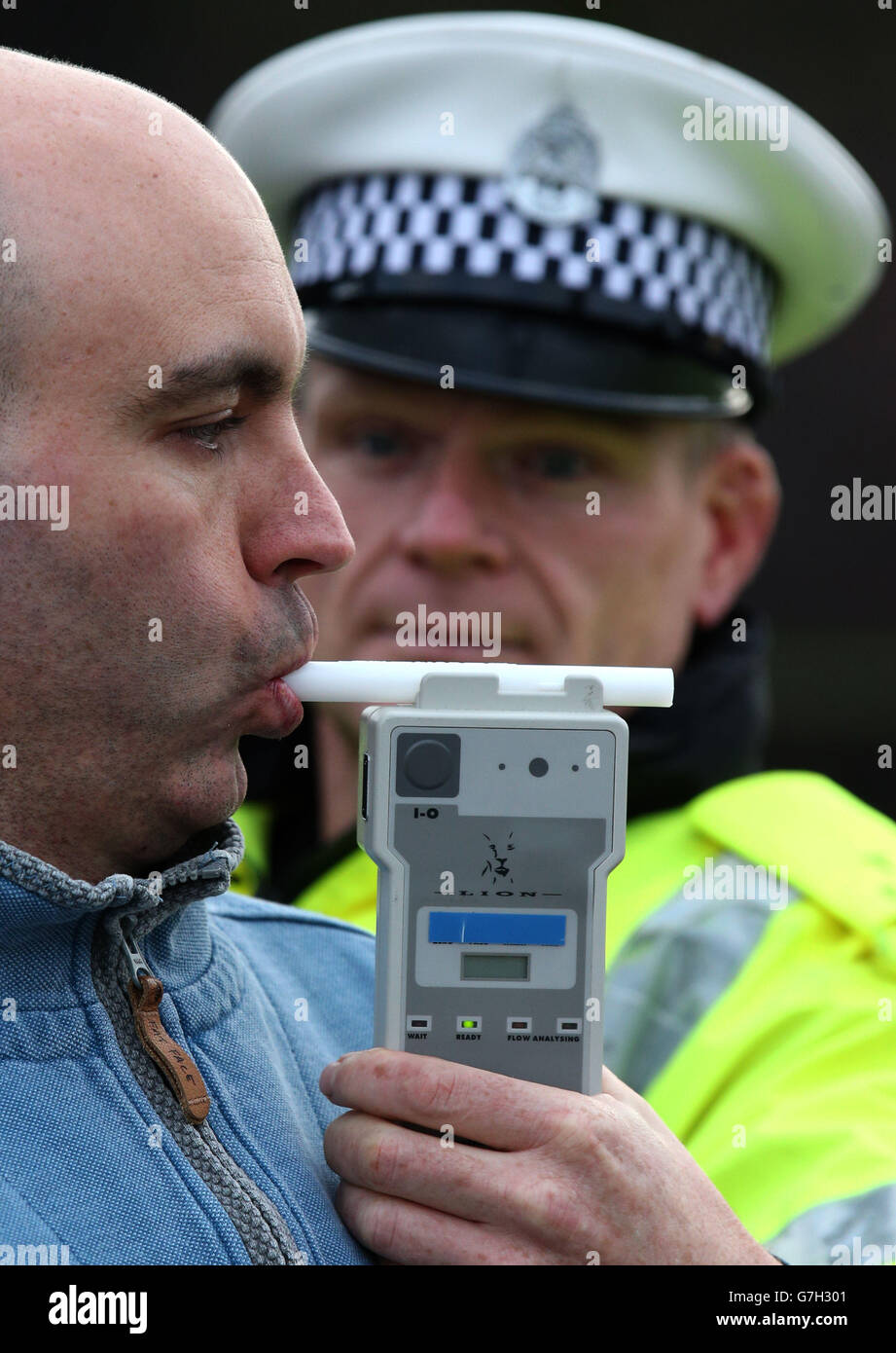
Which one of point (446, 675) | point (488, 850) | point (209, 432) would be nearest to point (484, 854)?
point (488, 850)

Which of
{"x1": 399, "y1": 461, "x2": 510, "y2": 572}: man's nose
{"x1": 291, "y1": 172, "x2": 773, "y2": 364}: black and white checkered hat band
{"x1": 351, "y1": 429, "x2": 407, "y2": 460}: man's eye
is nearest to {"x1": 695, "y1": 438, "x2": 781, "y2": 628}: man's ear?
{"x1": 291, "y1": 172, "x2": 773, "y2": 364}: black and white checkered hat band

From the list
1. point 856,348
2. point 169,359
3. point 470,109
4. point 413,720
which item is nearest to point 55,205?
point 169,359

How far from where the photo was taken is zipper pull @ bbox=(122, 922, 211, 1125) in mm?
1105

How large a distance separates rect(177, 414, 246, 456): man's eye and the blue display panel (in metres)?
0.37

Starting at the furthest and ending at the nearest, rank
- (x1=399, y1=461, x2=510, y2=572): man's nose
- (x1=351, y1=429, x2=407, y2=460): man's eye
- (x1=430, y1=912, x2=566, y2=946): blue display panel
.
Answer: (x1=351, y1=429, x2=407, y2=460): man's eye < (x1=399, y1=461, x2=510, y2=572): man's nose < (x1=430, y1=912, x2=566, y2=946): blue display panel

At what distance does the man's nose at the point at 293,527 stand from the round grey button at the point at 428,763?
0.16 m

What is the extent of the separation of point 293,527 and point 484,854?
272 millimetres

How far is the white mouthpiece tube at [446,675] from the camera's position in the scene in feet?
3.78

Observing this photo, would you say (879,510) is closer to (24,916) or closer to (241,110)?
(241,110)

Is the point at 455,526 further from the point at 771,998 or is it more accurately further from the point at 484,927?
the point at 484,927

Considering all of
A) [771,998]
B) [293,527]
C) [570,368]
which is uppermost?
[570,368]

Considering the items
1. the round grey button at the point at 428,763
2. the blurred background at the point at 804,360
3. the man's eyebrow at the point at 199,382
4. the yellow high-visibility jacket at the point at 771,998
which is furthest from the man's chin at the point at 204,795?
the blurred background at the point at 804,360

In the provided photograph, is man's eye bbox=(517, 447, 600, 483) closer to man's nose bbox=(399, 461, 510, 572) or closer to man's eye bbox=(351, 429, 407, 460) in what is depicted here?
man's nose bbox=(399, 461, 510, 572)

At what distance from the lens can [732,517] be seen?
2.81 meters
